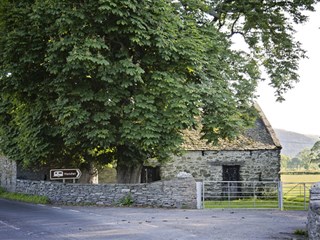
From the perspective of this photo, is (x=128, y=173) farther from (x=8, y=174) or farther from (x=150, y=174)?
(x=8, y=174)

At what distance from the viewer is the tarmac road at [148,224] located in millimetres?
11836

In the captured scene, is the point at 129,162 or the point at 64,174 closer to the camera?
the point at 129,162

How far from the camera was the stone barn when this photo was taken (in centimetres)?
2902

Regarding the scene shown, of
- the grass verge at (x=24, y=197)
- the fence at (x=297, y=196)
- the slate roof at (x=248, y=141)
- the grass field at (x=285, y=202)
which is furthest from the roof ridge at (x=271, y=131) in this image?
the grass verge at (x=24, y=197)

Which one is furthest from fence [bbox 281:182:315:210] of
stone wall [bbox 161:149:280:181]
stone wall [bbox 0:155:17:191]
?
stone wall [bbox 0:155:17:191]

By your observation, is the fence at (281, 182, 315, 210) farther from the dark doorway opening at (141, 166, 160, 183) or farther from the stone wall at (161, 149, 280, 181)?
the dark doorway opening at (141, 166, 160, 183)

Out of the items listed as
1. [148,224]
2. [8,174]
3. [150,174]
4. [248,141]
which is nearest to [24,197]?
[8,174]

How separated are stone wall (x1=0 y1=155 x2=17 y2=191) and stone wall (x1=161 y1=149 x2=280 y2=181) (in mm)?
9435

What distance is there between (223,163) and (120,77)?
483 inches

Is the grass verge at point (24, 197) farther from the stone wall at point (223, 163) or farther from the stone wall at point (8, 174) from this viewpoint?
the stone wall at point (223, 163)

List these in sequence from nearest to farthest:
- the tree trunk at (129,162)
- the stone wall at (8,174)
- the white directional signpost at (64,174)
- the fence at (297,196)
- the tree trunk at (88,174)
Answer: the fence at (297,196) < the tree trunk at (129,162) < the white directional signpost at (64,174) < the tree trunk at (88,174) < the stone wall at (8,174)

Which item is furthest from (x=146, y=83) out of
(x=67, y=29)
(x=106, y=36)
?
(x=67, y=29)

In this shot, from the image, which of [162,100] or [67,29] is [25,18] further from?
[162,100]

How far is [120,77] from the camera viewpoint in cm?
1916
